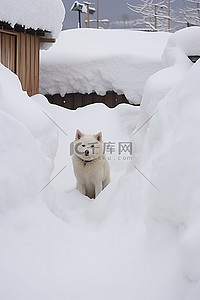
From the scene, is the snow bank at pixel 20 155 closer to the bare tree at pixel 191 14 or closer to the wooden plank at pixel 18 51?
the wooden plank at pixel 18 51

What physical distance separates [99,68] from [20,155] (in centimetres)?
745

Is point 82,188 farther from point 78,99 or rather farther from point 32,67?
point 78,99

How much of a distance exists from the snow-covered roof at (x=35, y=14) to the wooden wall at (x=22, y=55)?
0.52 metres

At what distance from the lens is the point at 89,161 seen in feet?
14.4

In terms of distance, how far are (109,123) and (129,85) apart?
8.26 ft

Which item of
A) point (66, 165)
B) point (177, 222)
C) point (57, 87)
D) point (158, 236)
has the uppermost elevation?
point (177, 222)

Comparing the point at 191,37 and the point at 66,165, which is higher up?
the point at 191,37

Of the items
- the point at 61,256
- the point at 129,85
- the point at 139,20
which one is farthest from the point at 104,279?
the point at 139,20

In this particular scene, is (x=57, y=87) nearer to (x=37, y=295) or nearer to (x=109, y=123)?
(x=109, y=123)

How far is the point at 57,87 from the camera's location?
9.56 meters

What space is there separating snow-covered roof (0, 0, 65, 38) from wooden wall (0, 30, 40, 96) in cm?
52

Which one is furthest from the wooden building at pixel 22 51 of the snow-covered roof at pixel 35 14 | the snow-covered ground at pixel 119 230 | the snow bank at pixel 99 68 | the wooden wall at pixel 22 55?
the snow-covered ground at pixel 119 230

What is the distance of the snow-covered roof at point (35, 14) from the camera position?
6104mm

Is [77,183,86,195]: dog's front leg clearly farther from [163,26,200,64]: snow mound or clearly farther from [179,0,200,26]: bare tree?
[179,0,200,26]: bare tree
